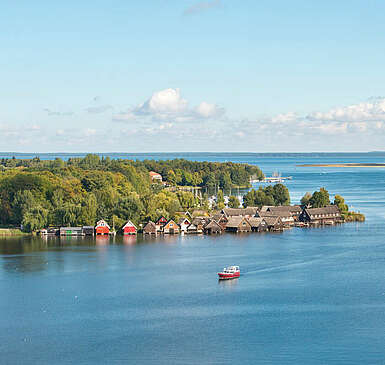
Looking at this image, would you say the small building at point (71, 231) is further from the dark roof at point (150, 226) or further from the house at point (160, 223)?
the house at point (160, 223)

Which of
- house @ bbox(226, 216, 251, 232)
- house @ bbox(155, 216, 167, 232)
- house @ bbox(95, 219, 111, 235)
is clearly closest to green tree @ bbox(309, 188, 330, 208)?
house @ bbox(226, 216, 251, 232)

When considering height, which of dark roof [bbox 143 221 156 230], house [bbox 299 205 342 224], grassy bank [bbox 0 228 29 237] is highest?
house [bbox 299 205 342 224]

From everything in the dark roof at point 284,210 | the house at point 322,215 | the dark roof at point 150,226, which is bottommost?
the dark roof at point 150,226

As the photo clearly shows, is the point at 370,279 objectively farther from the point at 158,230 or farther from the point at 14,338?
the point at 158,230

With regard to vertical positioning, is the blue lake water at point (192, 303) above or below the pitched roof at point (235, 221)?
below

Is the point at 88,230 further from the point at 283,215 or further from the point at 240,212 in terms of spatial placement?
the point at 283,215

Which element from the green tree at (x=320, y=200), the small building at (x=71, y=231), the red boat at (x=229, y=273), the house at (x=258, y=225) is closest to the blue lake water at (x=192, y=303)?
the red boat at (x=229, y=273)

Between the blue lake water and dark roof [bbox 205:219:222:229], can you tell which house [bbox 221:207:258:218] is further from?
the blue lake water
